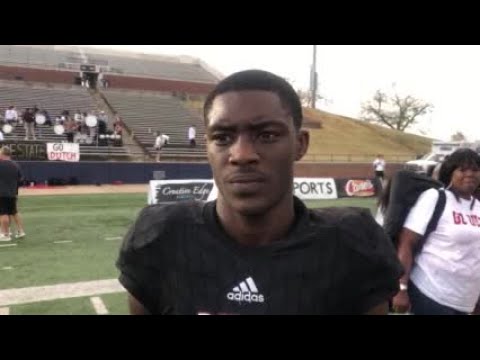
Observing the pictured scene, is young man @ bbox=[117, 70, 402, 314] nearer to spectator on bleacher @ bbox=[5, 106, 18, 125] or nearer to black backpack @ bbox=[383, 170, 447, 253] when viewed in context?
black backpack @ bbox=[383, 170, 447, 253]

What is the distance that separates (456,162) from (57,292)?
15.6 feet

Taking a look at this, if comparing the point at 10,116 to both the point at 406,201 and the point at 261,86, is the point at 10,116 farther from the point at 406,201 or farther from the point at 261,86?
the point at 261,86

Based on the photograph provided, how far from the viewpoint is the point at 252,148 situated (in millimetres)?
1417

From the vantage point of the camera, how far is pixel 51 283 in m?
6.27

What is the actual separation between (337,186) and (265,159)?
1589 centimetres

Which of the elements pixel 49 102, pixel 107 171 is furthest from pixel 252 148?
pixel 49 102

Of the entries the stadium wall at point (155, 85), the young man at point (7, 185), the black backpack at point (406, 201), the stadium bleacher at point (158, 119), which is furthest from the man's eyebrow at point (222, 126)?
the stadium wall at point (155, 85)

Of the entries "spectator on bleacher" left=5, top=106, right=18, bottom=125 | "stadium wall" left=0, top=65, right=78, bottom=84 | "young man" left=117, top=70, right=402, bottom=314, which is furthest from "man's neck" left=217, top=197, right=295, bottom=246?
"stadium wall" left=0, top=65, right=78, bottom=84

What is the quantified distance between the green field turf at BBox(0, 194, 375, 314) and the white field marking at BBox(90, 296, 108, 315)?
6cm

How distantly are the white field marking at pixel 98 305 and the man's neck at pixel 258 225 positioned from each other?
162 inches

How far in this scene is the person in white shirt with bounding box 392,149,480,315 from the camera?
2992 mm

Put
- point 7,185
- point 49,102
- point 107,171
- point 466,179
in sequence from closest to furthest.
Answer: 1. point 466,179
2. point 7,185
3. point 107,171
4. point 49,102

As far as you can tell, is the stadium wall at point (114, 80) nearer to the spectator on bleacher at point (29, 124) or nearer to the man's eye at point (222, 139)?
the spectator on bleacher at point (29, 124)

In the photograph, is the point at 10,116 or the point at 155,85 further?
the point at 155,85
